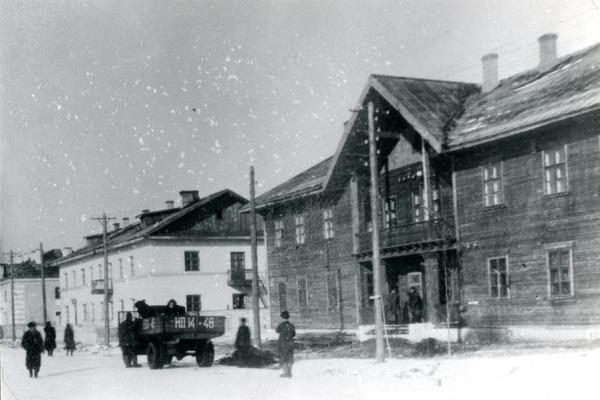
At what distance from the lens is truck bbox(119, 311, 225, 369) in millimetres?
24141

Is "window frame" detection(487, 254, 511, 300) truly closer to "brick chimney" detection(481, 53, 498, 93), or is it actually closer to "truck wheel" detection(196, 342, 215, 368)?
"brick chimney" detection(481, 53, 498, 93)

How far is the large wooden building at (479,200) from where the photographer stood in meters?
22.2

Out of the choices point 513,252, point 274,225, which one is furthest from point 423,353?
point 274,225

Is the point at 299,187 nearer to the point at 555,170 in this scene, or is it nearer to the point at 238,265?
the point at 555,170

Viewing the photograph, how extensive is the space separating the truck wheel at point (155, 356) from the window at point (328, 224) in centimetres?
1154

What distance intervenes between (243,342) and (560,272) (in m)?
9.06

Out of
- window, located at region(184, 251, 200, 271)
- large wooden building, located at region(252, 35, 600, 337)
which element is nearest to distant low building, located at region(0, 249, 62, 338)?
window, located at region(184, 251, 200, 271)

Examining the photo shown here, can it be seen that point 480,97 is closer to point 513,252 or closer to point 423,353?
point 513,252

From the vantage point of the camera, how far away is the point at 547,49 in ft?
90.2

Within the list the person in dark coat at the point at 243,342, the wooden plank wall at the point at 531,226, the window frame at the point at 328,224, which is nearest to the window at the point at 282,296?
the window frame at the point at 328,224

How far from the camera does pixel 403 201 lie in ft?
95.8

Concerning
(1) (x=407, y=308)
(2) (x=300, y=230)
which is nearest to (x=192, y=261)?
Result: (2) (x=300, y=230)

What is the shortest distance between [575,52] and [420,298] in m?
9.29

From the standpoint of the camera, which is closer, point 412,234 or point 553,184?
point 553,184
